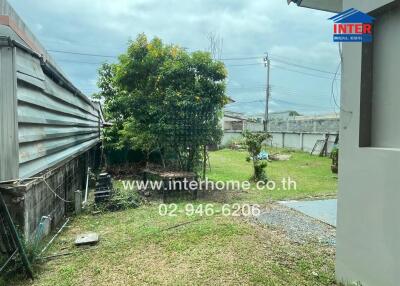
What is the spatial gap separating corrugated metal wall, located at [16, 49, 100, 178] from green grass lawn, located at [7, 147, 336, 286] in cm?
109

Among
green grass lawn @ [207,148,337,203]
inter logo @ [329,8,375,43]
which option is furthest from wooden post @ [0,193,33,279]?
green grass lawn @ [207,148,337,203]

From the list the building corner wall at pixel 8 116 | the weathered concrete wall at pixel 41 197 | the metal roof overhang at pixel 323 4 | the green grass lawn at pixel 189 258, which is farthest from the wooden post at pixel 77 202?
the metal roof overhang at pixel 323 4

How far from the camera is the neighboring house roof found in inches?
105

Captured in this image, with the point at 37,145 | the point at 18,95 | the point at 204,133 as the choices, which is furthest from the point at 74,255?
the point at 204,133

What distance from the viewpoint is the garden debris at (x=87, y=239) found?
389 cm

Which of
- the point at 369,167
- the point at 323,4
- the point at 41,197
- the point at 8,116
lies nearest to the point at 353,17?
the point at 323,4

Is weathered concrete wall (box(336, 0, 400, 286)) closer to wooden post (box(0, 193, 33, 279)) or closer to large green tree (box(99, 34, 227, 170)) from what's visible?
wooden post (box(0, 193, 33, 279))

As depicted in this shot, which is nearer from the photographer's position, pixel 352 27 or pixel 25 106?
pixel 352 27

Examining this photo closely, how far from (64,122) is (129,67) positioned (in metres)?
3.25

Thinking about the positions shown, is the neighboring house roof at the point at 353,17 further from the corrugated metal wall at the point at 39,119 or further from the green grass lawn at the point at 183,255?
the corrugated metal wall at the point at 39,119

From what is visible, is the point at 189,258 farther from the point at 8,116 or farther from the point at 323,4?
the point at 323,4

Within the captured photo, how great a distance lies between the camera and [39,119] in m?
3.92

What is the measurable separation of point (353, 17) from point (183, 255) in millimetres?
2936

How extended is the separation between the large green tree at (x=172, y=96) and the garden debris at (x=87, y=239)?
3.59 meters
